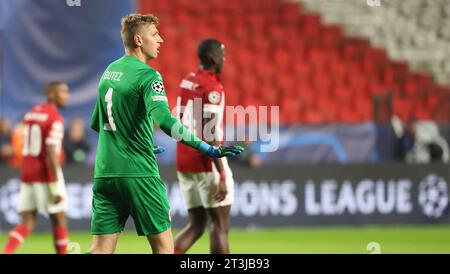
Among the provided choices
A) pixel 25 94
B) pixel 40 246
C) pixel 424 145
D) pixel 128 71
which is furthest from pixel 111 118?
pixel 424 145

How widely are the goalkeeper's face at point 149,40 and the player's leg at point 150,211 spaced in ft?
2.88

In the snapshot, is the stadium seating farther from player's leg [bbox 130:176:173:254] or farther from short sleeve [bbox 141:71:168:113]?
short sleeve [bbox 141:71:168:113]

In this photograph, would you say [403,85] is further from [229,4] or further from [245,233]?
[245,233]

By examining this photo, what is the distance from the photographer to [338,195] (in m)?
15.0

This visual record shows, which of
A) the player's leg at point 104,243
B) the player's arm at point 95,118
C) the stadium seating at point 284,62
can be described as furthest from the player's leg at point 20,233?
the stadium seating at point 284,62

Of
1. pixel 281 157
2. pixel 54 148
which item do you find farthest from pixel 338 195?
pixel 54 148

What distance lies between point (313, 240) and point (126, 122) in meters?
7.30

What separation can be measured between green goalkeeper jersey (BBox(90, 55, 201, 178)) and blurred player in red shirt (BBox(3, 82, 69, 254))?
4.40 meters

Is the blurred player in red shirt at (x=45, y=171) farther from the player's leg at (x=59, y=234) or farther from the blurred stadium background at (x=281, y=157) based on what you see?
the blurred stadium background at (x=281, y=157)

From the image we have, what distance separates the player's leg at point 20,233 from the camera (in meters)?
10.5

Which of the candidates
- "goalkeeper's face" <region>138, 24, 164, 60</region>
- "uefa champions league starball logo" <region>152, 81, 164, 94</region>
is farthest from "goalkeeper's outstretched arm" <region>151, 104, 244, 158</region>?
"goalkeeper's face" <region>138, 24, 164, 60</region>

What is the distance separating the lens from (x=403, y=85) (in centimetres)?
1997

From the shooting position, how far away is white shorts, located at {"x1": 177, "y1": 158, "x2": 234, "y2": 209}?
8555mm

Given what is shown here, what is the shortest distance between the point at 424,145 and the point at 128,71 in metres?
10.4
